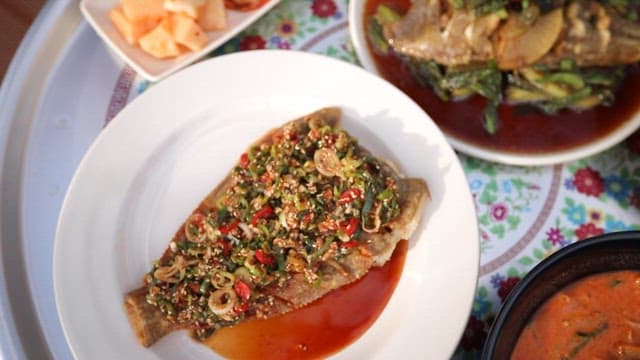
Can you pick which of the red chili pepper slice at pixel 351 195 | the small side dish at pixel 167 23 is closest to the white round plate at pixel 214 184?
the small side dish at pixel 167 23

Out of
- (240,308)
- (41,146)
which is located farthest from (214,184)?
(41,146)

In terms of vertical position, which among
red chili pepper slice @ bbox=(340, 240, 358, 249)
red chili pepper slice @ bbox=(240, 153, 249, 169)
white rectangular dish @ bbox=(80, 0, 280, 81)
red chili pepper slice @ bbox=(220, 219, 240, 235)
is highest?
white rectangular dish @ bbox=(80, 0, 280, 81)

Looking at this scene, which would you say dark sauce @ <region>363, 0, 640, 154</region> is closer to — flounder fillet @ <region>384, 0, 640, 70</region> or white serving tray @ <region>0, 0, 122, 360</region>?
flounder fillet @ <region>384, 0, 640, 70</region>

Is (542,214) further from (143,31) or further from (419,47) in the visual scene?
(143,31)

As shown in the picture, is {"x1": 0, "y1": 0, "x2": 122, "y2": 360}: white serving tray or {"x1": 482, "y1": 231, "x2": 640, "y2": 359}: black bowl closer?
{"x1": 482, "y1": 231, "x2": 640, "y2": 359}: black bowl

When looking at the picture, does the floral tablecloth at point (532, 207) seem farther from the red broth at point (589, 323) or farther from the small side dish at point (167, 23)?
the red broth at point (589, 323)

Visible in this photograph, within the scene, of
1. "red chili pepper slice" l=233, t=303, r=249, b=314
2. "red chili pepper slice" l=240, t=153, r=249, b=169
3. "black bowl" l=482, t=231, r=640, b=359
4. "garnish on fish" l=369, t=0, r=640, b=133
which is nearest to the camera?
"black bowl" l=482, t=231, r=640, b=359

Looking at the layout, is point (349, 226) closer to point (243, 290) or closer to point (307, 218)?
point (307, 218)

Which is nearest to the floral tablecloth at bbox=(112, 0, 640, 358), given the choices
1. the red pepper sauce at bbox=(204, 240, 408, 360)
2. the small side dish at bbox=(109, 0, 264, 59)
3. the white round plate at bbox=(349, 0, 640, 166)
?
the white round plate at bbox=(349, 0, 640, 166)
